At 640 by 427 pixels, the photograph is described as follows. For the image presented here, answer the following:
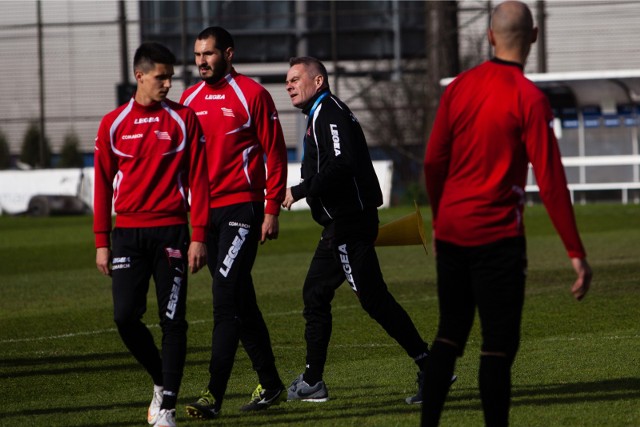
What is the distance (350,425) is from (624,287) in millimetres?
7516

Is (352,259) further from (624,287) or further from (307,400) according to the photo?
(624,287)

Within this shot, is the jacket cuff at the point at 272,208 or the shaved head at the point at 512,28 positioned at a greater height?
the shaved head at the point at 512,28

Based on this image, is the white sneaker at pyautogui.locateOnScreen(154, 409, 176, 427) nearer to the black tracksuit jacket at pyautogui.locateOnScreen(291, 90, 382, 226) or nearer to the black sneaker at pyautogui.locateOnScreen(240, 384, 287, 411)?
the black sneaker at pyautogui.locateOnScreen(240, 384, 287, 411)

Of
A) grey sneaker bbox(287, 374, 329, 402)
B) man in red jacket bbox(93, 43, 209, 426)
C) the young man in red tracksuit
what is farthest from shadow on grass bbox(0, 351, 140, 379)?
man in red jacket bbox(93, 43, 209, 426)

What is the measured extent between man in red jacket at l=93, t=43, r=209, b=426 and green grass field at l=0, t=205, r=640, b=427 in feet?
2.08

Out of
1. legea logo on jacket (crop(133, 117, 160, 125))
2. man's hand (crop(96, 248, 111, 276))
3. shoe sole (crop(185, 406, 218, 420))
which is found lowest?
shoe sole (crop(185, 406, 218, 420))

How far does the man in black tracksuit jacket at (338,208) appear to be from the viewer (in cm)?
684

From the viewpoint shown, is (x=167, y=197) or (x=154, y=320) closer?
(x=167, y=197)

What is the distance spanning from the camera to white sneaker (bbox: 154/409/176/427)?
6.04 metres

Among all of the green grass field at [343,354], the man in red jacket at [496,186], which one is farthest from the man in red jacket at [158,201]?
the man in red jacket at [496,186]

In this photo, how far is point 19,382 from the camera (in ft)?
26.8

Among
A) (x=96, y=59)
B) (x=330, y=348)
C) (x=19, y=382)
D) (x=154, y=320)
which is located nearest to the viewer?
(x=19, y=382)

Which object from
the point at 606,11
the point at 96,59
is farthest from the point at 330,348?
the point at 96,59

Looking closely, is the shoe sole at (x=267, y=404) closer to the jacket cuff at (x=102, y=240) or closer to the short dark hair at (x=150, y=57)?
the jacket cuff at (x=102, y=240)
